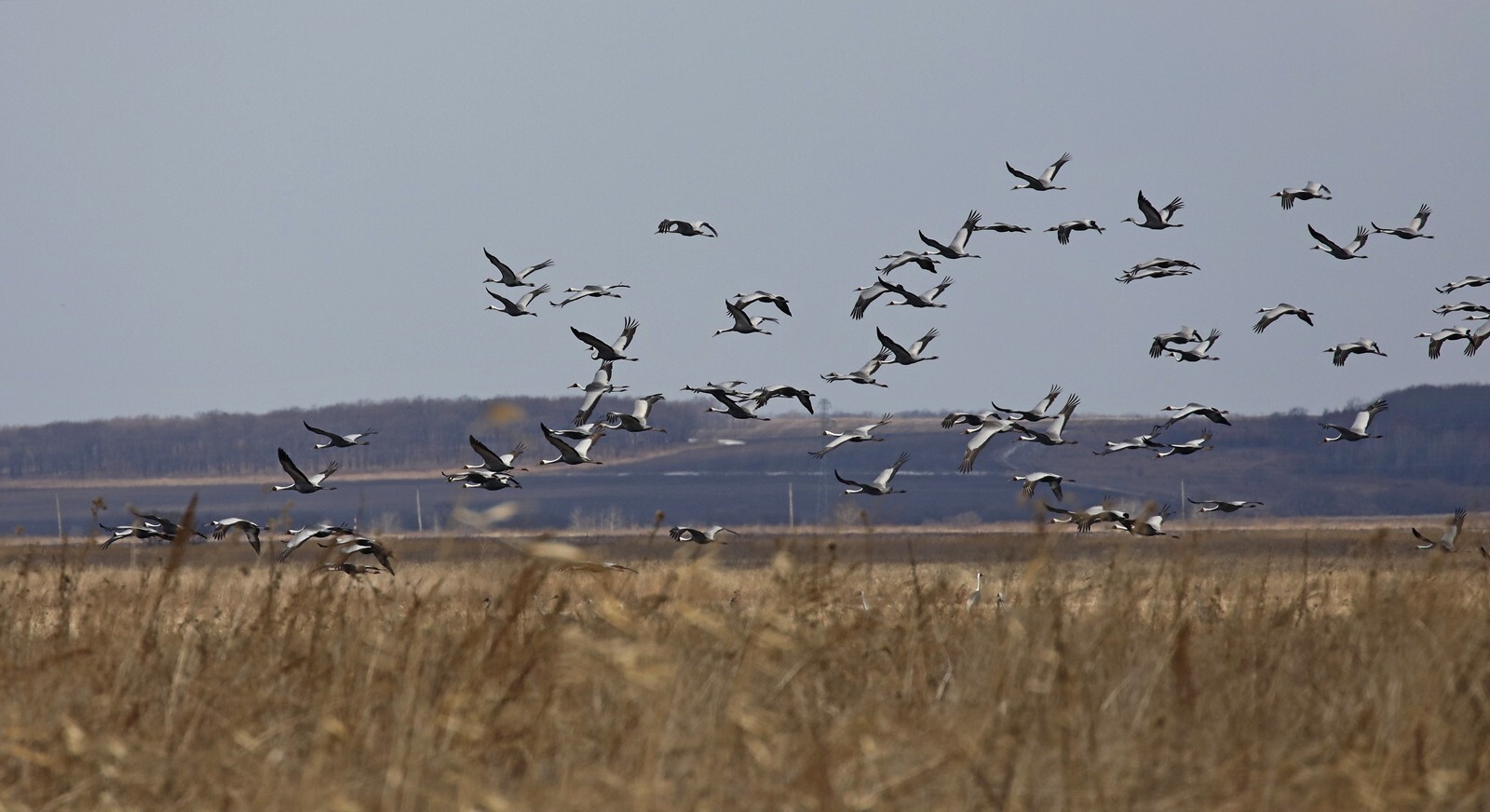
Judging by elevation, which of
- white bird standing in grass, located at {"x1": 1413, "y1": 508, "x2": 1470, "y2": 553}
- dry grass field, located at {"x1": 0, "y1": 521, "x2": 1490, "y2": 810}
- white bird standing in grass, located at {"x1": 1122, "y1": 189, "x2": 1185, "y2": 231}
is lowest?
dry grass field, located at {"x1": 0, "y1": 521, "x2": 1490, "y2": 810}

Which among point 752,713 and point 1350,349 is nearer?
point 752,713

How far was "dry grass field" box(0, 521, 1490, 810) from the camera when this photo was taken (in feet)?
17.3

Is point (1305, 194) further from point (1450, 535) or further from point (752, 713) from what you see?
point (752, 713)

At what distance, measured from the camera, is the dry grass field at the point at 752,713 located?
17.3 ft

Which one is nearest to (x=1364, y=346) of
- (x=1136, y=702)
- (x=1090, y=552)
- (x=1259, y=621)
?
(x=1259, y=621)

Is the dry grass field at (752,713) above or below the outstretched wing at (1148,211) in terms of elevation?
below

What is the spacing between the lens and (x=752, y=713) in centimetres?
562

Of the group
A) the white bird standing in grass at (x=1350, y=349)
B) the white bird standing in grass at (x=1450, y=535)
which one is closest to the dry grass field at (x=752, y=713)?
the white bird standing in grass at (x=1450, y=535)

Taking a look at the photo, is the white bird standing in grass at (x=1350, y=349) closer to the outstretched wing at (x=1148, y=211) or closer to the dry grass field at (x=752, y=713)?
the outstretched wing at (x=1148, y=211)

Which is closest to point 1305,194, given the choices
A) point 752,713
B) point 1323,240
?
point 1323,240

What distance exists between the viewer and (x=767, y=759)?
5.09 meters

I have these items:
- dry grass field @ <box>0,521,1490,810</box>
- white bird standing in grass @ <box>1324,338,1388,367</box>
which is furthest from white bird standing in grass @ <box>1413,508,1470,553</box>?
white bird standing in grass @ <box>1324,338,1388,367</box>

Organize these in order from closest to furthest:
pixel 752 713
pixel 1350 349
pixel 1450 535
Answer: pixel 752 713
pixel 1450 535
pixel 1350 349

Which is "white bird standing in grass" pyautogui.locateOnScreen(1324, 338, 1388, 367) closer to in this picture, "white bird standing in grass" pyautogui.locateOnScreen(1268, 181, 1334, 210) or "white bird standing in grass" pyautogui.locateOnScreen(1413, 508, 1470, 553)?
"white bird standing in grass" pyautogui.locateOnScreen(1268, 181, 1334, 210)
